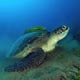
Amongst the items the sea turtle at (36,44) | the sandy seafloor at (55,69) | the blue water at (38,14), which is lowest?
the sandy seafloor at (55,69)

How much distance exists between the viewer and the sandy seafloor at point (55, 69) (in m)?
2.28

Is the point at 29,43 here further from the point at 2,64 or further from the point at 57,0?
the point at 57,0

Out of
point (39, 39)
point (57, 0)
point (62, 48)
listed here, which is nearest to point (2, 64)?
point (39, 39)

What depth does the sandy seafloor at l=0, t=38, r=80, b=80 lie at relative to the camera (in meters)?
2.28

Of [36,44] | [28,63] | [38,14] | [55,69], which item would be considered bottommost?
[55,69]

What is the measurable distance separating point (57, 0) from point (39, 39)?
37.0ft

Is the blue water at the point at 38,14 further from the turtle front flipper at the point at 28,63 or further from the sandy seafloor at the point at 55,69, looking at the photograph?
the turtle front flipper at the point at 28,63

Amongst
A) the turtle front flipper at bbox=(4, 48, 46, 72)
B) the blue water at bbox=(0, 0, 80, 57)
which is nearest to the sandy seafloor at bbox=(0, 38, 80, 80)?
the turtle front flipper at bbox=(4, 48, 46, 72)

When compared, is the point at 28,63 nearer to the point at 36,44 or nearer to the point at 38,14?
the point at 36,44

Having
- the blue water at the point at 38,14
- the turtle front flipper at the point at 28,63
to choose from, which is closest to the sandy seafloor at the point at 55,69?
the turtle front flipper at the point at 28,63

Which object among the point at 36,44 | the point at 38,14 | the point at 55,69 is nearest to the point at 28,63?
the point at 55,69

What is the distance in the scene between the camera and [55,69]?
97.3 inches

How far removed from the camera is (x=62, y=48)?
10.7 ft

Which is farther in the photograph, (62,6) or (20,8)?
(20,8)
